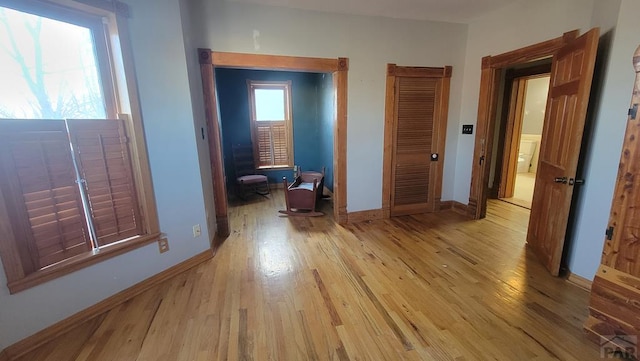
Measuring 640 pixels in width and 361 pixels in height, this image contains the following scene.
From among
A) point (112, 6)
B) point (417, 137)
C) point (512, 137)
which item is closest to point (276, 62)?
point (112, 6)

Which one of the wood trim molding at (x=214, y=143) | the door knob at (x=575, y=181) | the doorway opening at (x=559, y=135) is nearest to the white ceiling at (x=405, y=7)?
the doorway opening at (x=559, y=135)

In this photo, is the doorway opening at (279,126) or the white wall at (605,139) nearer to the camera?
the white wall at (605,139)

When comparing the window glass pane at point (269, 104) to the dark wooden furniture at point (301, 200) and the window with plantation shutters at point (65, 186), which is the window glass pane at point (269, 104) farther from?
the window with plantation shutters at point (65, 186)

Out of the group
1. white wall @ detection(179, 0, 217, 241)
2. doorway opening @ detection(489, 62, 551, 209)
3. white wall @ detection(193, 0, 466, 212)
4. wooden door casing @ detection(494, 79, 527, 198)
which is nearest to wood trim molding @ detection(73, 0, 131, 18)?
white wall @ detection(179, 0, 217, 241)

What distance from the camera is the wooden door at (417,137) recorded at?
353 centimetres

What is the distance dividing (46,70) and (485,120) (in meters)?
4.37

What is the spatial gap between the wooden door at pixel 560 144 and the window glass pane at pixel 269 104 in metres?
4.34

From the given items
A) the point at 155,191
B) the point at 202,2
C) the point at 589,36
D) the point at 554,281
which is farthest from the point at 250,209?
the point at 589,36

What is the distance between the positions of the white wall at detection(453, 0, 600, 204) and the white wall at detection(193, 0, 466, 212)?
123 millimetres

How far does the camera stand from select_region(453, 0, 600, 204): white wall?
8.19ft

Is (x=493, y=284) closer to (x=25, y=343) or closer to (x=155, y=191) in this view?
(x=155, y=191)

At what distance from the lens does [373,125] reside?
352cm

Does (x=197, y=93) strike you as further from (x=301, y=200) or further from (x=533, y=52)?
(x=533, y=52)

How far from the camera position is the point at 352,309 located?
197 cm
